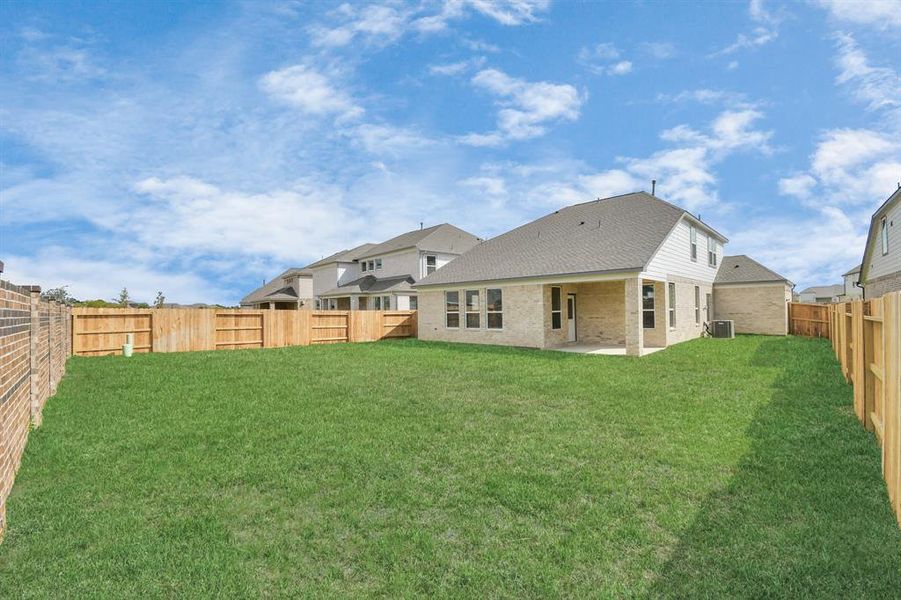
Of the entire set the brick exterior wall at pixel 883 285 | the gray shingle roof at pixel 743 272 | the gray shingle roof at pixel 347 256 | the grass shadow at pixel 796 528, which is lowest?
the grass shadow at pixel 796 528

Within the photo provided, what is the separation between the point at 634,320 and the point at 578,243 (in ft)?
16.0

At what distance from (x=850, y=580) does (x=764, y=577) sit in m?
0.57

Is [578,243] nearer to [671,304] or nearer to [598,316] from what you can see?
[598,316]

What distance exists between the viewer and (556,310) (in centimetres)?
1838

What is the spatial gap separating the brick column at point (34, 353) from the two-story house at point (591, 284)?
1372 centimetres

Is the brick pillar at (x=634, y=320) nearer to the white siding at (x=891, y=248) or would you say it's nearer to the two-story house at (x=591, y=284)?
the two-story house at (x=591, y=284)

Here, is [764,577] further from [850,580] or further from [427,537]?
[427,537]

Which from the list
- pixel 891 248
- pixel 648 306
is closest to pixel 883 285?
pixel 891 248

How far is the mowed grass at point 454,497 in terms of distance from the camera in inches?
134

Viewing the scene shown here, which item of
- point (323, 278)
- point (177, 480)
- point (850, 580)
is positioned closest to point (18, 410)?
point (177, 480)

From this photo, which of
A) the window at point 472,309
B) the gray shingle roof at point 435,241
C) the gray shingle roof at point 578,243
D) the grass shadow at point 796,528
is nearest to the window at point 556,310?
the gray shingle roof at point 578,243

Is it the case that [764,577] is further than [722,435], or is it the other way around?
[722,435]

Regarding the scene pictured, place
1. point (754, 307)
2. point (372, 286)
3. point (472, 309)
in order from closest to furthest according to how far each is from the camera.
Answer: point (472, 309)
point (754, 307)
point (372, 286)

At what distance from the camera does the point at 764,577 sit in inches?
132
